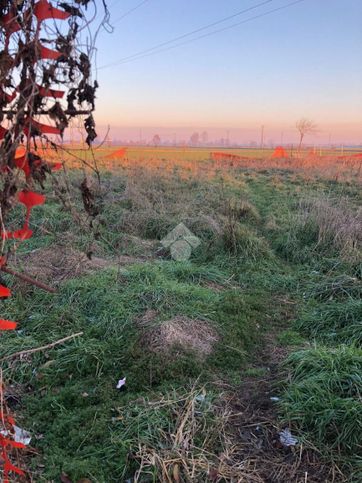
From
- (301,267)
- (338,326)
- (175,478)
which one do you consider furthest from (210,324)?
(301,267)

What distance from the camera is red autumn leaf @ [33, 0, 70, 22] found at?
49.0 inches

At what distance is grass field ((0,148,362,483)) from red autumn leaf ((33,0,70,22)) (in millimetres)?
472

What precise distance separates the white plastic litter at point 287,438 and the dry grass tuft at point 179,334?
0.97m

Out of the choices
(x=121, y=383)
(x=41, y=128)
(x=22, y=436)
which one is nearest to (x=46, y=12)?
(x=41, y=128)

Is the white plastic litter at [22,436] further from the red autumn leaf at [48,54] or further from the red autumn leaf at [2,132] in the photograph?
the red autumn leaf at [48,54]

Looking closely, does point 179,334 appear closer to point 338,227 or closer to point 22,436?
point 22,436

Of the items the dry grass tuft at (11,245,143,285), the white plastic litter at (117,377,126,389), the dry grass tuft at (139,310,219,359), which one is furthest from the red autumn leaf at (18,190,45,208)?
the dry grass tuft at (11,245,143,285)

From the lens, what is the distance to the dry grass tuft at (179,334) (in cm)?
352

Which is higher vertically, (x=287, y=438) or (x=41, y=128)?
(x=41, y=128)

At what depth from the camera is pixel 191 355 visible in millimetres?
3451

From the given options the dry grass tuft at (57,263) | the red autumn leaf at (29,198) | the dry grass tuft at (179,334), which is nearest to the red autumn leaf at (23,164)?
the red autumn leaf at (29,198)

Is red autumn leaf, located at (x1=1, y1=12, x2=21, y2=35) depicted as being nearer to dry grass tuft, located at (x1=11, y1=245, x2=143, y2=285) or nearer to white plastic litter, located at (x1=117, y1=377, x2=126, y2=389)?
white plastic litter, located at (x1=117, y1=377, x2=126, y2=389)

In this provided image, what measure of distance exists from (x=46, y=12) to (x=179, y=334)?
286 centimetres

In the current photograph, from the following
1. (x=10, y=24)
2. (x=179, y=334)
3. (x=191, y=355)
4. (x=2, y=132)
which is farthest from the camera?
(x=179, y=334)
